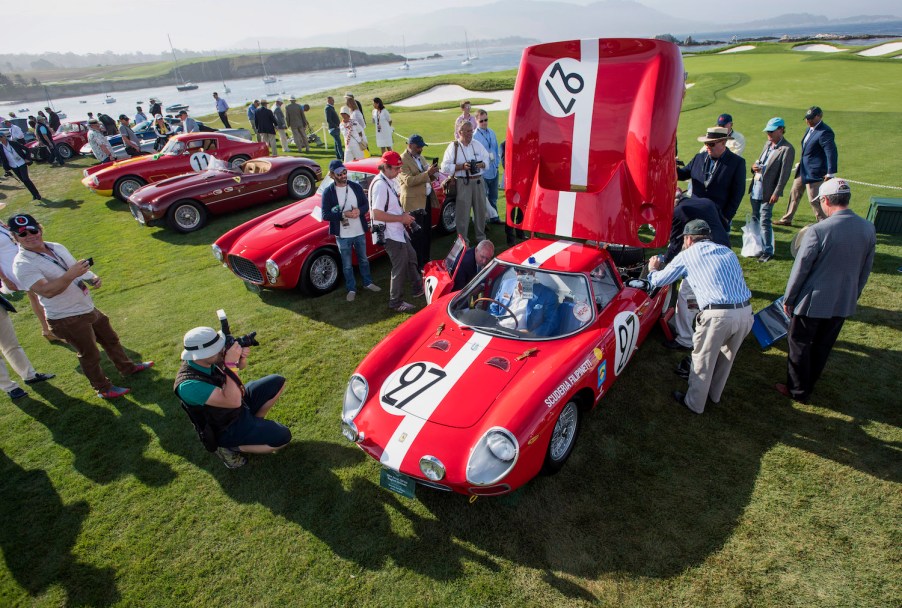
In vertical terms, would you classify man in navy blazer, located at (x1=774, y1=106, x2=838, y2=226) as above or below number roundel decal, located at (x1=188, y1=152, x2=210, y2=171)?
above

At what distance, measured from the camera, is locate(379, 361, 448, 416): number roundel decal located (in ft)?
12.4

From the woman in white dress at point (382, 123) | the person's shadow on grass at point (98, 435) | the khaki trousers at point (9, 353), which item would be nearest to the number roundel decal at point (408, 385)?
the person's shadow on grass at point (98, 435)

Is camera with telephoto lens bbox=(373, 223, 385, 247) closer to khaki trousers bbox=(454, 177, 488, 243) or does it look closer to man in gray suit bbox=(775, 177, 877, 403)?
khaki trousers bbox=(454, 177, 488, 243)

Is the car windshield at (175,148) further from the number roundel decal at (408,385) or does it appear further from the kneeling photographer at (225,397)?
the number roundel decal at (408,385)

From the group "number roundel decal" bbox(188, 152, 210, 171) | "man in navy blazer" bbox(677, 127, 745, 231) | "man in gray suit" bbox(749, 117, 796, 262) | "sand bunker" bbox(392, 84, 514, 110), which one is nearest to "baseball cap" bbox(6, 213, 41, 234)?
"man in navy blazer" bbox(677, 127, 745, 231)

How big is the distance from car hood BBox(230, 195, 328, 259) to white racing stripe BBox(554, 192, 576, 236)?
355 centimetres

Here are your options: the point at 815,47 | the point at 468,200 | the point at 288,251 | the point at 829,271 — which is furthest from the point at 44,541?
the point at 815,47

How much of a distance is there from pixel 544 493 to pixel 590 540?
1.64ft

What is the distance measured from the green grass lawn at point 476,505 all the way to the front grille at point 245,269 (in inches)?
51.2

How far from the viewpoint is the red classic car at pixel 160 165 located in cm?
1206

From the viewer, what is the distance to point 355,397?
400 centimetres

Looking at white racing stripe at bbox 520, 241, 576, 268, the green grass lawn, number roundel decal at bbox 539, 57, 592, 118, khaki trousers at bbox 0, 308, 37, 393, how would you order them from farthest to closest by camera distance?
khaki trousers at bbox 0, 308, 37, 393
number roundel decal at bbox 539, 57, 592, 118
white racing stripe at bbox 520, 241, 576, 268
the green grass lawn

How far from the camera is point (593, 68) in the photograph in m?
4.81

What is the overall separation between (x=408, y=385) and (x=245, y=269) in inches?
172
